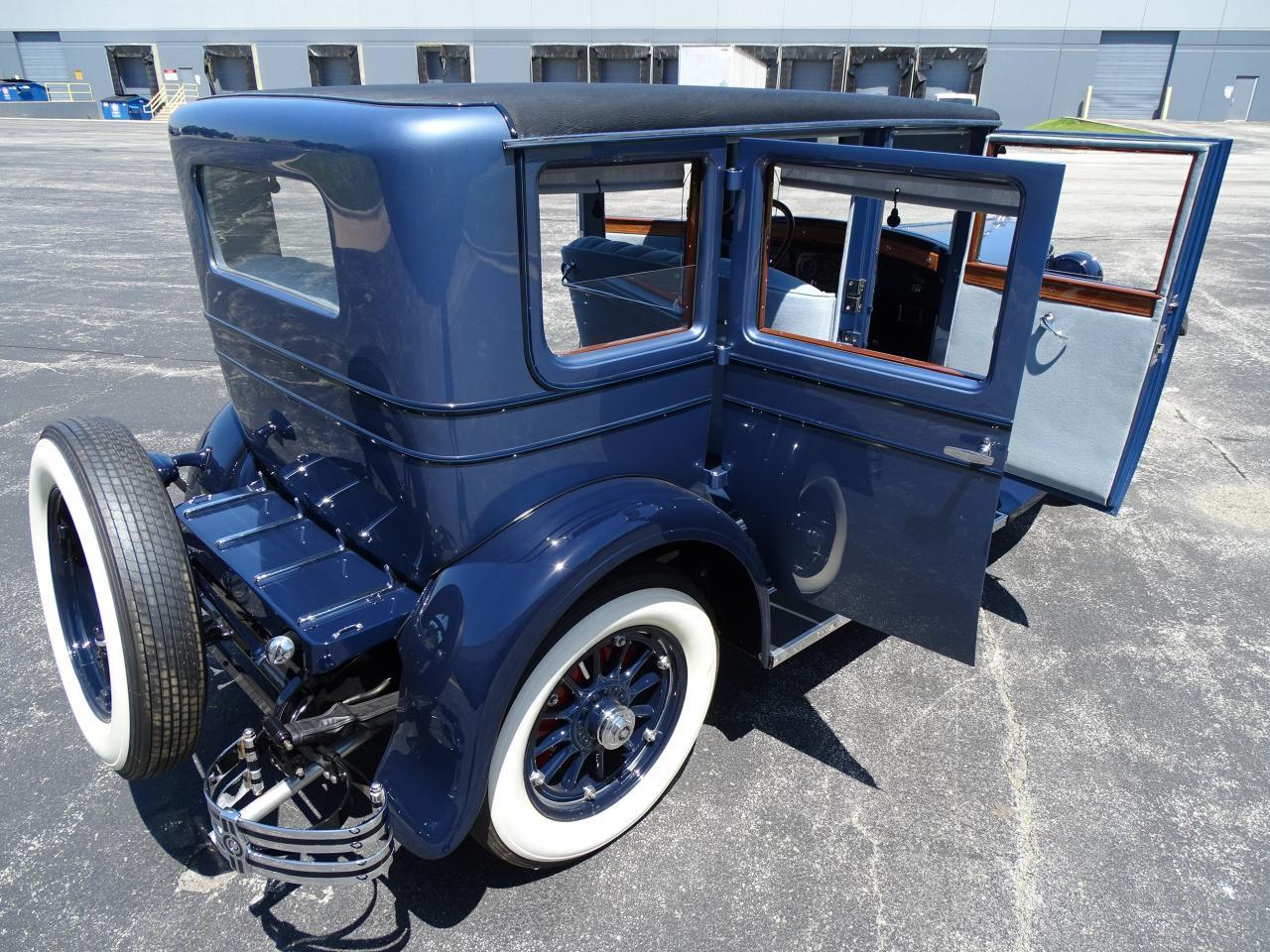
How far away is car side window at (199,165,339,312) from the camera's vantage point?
238 cm

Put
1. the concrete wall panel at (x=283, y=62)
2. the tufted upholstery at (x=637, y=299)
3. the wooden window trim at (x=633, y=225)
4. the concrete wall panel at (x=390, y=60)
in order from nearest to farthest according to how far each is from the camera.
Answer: the tufted upholstery at (x=637, y=299)
the wooden window trim at (x=633, y=225)
the concrete wall panel at (x=390, y=60)
the concrete wall panel at (x=283, y=62)

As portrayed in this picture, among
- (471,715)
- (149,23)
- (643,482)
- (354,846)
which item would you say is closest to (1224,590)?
(643,482)

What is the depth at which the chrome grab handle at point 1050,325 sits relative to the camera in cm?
332

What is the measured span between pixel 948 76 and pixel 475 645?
34414 millimetres

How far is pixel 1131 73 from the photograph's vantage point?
30188 mm

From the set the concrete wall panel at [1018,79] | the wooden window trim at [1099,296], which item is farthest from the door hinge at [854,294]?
the concrete wall panel at [1018,79]

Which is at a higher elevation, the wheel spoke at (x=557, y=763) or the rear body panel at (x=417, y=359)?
the rear body panel at (x=417, y=359)

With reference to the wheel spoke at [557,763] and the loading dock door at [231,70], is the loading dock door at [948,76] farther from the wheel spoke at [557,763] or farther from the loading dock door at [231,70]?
the wheel spoke at [557,763]

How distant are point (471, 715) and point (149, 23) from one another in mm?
44752

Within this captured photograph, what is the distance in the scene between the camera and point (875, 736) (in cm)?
308

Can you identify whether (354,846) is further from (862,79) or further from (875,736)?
(862,79)

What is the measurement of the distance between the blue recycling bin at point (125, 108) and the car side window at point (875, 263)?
39411mm

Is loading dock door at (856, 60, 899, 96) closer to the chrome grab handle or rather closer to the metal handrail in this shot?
the chrome grab handle

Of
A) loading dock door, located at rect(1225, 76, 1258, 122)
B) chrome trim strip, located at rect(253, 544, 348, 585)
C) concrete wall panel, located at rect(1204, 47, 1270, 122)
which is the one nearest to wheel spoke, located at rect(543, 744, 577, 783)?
chrome trim strip, located at rect(253, 544, 348, 585)
